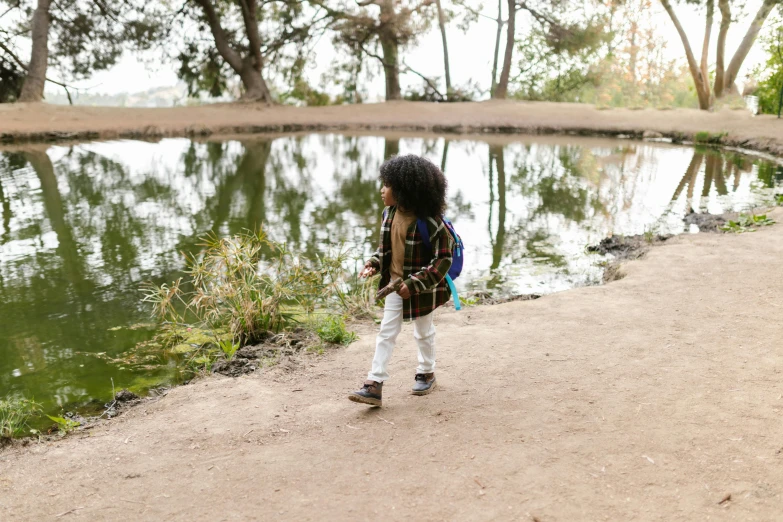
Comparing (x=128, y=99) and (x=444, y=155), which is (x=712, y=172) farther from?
(x=128, y=99)

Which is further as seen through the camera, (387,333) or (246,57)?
(246,57)

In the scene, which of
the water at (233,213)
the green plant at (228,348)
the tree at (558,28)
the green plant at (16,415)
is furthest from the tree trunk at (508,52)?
the green plant at (16,415)

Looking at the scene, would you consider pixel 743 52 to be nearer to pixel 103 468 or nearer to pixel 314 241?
pixel 314 241

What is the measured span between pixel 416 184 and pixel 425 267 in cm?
42

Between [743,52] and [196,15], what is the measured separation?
1970cm

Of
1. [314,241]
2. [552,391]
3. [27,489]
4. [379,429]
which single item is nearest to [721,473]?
[552,391]

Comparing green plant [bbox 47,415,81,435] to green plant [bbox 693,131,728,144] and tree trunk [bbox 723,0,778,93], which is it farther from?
tree trunk [bbox 723,0,778,93]

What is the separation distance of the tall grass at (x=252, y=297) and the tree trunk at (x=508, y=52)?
23585 mm

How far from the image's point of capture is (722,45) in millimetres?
23516

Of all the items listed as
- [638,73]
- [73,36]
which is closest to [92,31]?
[73,36]

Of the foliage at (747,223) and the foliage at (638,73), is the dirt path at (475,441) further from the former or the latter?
the foliage at (638,73)

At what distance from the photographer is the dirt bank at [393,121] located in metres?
19.8

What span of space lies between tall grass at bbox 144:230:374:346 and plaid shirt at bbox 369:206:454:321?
1.91 meters

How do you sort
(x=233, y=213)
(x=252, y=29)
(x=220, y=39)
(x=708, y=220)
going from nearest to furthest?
(x=708, y=220)
(x=233, y=213)
(x=252, y=29)
(x=220, y=39)
